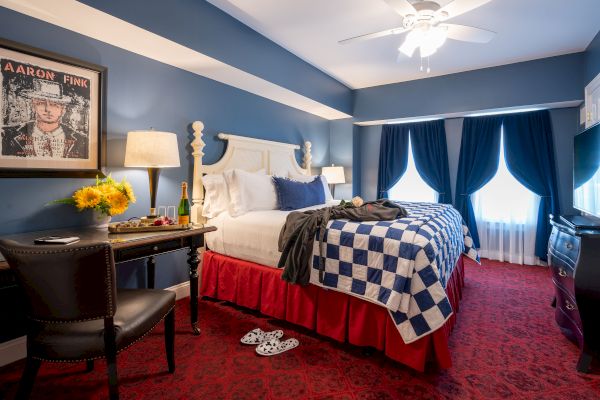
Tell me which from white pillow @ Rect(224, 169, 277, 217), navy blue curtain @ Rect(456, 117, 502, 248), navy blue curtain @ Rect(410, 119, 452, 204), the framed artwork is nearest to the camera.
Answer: the framed artwork

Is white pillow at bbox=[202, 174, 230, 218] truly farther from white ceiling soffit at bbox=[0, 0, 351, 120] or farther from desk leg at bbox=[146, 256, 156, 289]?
white ceiling soffit at bbox=[0, 0, 351, 120]

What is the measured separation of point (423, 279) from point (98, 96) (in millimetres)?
2570

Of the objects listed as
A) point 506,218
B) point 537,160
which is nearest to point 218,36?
point 537,160

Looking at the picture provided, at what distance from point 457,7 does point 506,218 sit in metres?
3.38

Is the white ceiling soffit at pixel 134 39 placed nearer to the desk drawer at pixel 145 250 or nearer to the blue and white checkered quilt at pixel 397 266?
the desk drawer at pixel 145 250

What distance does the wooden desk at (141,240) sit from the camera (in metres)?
1.77

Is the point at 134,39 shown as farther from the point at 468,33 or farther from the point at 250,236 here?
the point at 468,33

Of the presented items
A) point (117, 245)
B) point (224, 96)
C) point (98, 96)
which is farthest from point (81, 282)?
point (224, 96)

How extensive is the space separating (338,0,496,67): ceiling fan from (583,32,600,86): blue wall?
1631mm

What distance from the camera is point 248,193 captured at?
298cm

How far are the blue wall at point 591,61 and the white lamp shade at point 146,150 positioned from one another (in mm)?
4108

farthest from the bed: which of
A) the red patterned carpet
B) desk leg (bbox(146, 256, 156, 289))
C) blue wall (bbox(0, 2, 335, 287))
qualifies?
desk leg (bbox(146, 256, 156, 289))

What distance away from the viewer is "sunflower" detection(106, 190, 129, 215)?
2059 mm

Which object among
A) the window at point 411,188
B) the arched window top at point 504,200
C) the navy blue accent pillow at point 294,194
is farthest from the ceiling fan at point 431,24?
the window at point 411,188
